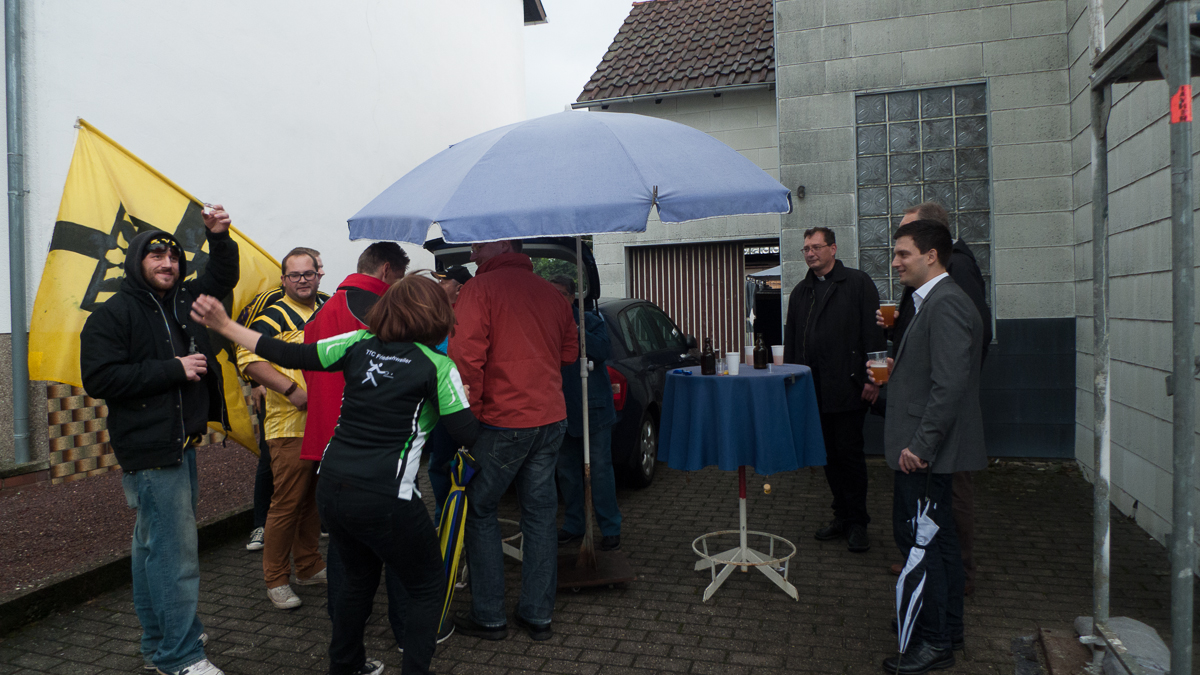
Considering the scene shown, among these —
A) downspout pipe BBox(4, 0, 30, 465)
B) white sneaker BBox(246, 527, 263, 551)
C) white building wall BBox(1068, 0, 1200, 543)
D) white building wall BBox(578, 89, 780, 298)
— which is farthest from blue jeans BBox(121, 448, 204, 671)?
white building wall BBox(578, 89, 780, 298)

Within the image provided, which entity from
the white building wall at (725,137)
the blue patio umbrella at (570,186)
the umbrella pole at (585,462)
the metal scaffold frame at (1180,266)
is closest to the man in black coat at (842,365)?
the blue patio umbrella at (570,186)

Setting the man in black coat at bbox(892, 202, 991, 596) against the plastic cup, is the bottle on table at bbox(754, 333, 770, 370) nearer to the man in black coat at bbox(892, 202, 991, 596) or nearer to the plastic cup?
the plastic cup

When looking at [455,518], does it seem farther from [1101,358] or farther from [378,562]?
[1101,358]

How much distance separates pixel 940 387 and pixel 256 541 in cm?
423

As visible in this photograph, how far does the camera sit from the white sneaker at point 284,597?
4.14 meters

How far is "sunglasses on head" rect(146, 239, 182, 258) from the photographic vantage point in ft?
10.8

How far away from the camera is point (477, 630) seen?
377cm

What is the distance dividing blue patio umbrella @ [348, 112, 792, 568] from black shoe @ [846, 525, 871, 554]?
2.26 m

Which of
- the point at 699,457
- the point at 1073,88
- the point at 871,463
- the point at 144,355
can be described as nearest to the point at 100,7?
the point at 144,355

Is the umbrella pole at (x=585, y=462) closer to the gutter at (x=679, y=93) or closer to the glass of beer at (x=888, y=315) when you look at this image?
the glass of beer at (x=888, y=315)

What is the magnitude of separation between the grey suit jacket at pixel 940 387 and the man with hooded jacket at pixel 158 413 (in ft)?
9.63

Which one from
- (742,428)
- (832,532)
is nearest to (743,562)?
(742,428)

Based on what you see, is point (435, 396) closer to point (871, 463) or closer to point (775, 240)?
point (871, 463)

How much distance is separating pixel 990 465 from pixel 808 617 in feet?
13.1
